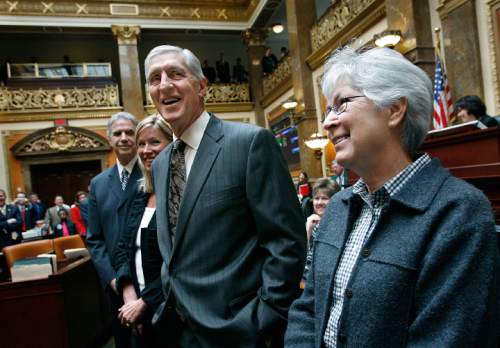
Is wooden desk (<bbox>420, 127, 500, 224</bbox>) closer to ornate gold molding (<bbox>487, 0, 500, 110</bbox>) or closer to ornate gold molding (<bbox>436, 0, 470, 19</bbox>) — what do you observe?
ornate gold molding (<bbox>487, 0, 500, 110</bbox>)

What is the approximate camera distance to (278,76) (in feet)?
40.1

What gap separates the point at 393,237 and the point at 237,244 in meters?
0.65

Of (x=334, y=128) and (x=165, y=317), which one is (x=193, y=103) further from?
(x=165, y=317)

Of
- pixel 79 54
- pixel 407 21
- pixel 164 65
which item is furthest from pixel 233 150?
pixel 79 54

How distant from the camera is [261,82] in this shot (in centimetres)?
1396

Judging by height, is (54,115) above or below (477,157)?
above

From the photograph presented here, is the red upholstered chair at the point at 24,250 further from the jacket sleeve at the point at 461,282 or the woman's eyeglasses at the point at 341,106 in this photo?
the jacket sleeve at the point at 461,282

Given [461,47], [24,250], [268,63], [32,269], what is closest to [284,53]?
[268,63]

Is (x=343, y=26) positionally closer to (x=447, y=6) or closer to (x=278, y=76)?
(x=447, y=6)

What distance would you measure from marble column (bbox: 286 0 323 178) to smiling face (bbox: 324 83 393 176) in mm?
8621

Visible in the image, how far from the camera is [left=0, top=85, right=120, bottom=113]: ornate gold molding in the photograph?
39.2 feet

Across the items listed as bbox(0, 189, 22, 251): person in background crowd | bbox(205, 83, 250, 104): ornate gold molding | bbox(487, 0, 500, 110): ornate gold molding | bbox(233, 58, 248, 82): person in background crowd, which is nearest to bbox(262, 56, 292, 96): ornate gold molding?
bbox(205, 83, 250, 104): ornate gold molding

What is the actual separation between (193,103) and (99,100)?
12.3 m

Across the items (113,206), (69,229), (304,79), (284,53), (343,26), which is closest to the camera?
(113,206)
